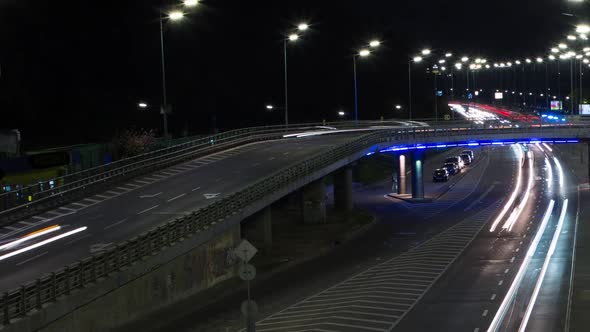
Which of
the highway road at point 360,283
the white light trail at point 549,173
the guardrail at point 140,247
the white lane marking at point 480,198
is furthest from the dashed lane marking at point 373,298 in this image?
the white light trail at point 549,173

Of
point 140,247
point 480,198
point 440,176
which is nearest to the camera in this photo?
point 140,247

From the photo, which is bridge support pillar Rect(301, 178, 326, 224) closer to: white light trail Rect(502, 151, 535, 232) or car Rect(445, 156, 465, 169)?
white light trail Rect(502, 151, 535, 232)

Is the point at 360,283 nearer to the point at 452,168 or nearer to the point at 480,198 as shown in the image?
the point at 480,198

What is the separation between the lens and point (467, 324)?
2848 centimetres

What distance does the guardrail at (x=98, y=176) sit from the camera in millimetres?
38094

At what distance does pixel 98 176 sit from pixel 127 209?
5.93 metres

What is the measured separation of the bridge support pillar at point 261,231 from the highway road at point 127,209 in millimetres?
1863

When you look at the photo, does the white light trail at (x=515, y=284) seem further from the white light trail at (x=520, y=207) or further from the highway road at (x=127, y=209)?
the highway road at (x=127, y=209)

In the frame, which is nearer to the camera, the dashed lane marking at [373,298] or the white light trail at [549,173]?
the dashed lane marking at [373,298]

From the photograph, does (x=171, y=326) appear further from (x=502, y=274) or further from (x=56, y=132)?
(x=56, y=132)

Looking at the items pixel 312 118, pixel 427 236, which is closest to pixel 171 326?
pixel 427 236

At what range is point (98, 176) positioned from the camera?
44.2 metres

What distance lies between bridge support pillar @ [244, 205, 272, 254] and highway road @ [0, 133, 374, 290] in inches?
73.3

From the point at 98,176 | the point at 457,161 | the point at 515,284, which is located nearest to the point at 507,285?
the point at 515,284
